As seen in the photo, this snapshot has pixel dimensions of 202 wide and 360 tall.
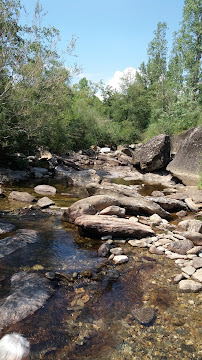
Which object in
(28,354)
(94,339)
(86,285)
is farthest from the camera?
(86,285)

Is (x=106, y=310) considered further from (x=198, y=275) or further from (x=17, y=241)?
(x=17, y=241)

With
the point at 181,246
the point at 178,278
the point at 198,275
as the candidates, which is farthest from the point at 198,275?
the point at 181,246

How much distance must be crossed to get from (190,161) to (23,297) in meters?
14.0

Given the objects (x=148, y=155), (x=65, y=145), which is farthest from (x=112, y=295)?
(x=65, y=145)

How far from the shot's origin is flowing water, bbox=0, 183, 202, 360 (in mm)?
3443

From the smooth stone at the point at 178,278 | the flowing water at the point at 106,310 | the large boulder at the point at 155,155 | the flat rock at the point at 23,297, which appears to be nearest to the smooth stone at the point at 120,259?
the flowing water at the point at 106,310

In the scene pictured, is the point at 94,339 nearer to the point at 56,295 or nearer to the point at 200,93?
the point at 56,295

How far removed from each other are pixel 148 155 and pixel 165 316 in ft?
55.8

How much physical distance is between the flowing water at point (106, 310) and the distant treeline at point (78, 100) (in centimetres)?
578

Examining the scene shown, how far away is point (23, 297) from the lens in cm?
437

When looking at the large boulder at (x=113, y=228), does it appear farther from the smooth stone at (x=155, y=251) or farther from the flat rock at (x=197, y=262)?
the flat rock at (x=197, y=262)

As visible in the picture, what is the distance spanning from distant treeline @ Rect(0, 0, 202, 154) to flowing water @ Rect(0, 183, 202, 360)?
5784 millimetres

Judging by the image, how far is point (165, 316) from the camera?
4.11 meters

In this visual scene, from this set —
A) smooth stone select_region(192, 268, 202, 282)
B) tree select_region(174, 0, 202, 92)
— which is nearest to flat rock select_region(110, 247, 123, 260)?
smooth stone select_region(192, 268, 202, 282)
